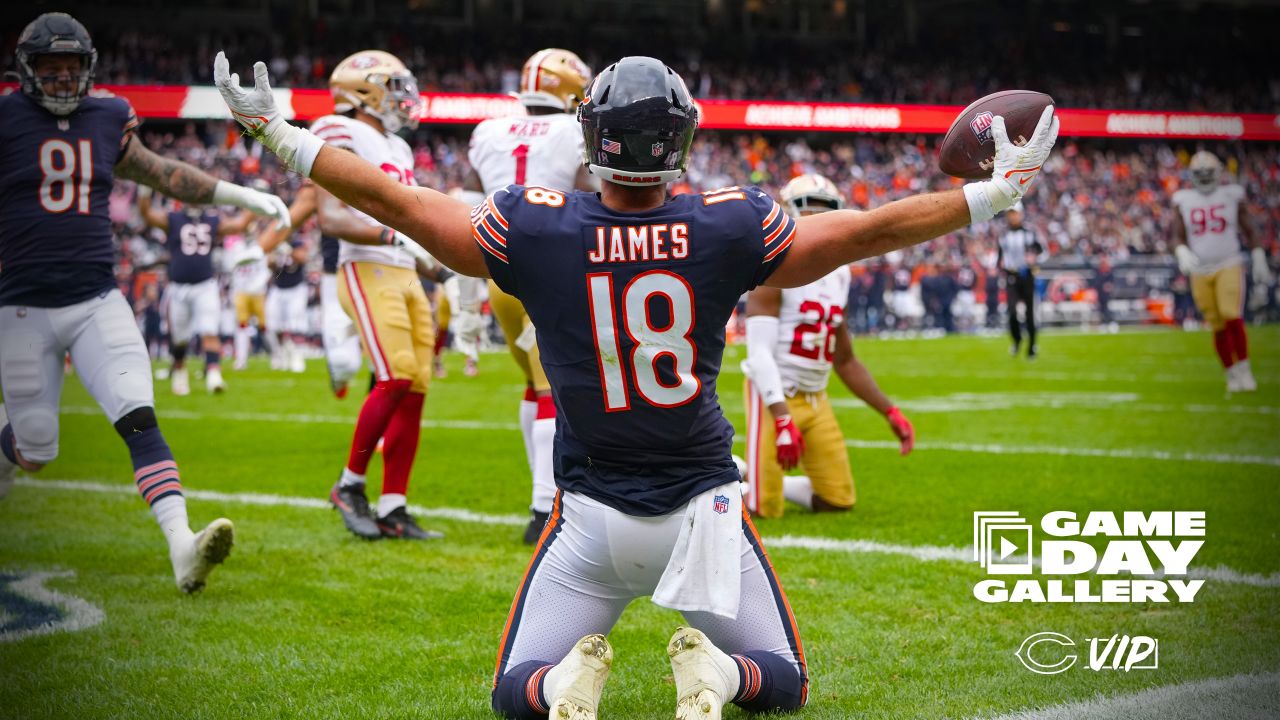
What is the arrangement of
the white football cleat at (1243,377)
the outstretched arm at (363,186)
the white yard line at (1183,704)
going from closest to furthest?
the outstretched arm at (363,186), the white yard line at (1183,704), the white football cleat at (1243,377)

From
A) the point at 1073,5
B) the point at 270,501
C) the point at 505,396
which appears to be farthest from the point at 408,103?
the point at 1073,5

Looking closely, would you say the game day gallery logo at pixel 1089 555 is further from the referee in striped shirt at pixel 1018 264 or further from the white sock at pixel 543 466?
the referee in striped shirt at pixel 1018 264

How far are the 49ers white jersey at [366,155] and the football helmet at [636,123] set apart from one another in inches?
110

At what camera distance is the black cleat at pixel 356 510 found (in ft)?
17.5

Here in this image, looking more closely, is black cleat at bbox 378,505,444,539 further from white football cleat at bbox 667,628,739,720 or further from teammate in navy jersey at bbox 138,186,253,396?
teammate in navy jersey at bbox 138,186,253,396

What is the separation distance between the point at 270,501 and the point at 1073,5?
38.6 metres

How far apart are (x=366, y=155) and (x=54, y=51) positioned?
1.47m

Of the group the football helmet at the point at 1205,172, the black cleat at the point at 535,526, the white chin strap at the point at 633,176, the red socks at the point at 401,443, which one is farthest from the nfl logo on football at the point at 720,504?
the football helmet at the point at 1205,172

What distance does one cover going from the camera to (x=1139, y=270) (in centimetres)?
2627

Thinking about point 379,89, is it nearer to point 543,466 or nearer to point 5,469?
point 543,466

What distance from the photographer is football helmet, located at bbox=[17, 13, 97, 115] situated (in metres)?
4.29

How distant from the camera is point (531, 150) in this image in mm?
5406

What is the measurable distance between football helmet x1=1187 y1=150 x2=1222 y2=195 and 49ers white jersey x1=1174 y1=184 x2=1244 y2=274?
0.06 meters

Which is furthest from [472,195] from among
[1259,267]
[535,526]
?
[1259,267]
